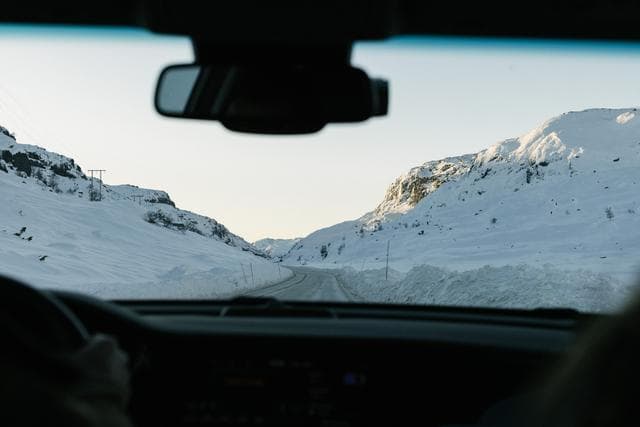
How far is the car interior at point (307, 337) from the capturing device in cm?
303

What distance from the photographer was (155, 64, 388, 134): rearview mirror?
323cm

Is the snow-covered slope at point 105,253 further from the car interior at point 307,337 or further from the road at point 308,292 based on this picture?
the car interior at point 307,337

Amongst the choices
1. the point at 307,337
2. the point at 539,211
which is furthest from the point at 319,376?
the point at 539,211

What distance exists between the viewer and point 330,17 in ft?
9.23

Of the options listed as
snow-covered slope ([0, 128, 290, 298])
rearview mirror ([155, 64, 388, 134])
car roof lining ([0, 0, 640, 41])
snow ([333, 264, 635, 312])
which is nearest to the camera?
car roof lining ([0, 0, 640, 41])

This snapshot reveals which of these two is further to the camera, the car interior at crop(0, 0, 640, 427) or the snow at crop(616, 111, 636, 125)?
the snow at crop(616, 111, 636, 125)

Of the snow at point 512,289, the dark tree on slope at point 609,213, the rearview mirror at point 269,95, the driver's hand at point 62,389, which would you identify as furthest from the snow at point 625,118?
the driver's hand at point 62,389

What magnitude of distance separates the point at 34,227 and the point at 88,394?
5604 centimetres

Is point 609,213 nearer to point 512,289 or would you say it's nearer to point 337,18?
point 512,289

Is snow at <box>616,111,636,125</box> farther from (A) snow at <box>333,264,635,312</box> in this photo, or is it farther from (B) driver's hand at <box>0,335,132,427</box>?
(B) driver's hand at <box>0,335,132,427</box>

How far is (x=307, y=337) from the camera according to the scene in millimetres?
3205

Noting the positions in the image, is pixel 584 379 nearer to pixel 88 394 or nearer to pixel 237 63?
pixel 88 394

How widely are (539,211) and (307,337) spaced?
8334cm

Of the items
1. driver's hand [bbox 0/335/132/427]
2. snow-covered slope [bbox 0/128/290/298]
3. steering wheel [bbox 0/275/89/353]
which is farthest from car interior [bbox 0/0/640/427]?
snow-covered slope [bbox 0/128/290/298]
